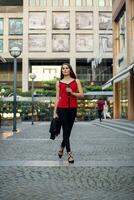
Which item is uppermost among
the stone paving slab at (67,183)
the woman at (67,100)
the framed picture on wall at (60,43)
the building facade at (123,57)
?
the framed picture on wall at (60,43)

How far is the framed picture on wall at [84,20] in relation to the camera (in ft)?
265

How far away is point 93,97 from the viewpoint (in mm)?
48906

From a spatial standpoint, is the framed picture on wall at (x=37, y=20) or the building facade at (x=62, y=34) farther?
the framed picture on wall at (x=37, y=20)

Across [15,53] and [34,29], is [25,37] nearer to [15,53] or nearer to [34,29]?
[34,29]

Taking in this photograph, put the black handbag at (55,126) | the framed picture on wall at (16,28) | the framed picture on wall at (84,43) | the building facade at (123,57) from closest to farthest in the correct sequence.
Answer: the black handbag at (55,126), the building facade at (123,57), the framed picture on wall at (84,43), the framed picture on wall at (16,28)

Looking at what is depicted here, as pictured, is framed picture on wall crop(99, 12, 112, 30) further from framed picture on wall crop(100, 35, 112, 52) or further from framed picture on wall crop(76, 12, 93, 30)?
framed picture on wall crop(76, 12, 93, 30)

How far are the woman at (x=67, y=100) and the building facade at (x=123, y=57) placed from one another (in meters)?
15.8

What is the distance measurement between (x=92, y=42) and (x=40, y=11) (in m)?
10.2

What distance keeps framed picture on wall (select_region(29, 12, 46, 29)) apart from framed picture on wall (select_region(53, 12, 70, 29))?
1867 mm

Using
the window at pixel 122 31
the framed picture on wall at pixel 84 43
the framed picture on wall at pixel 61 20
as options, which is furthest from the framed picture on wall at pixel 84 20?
the window at pixel 122 31

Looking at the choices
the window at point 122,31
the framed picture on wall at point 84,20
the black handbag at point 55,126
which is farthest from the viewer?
the framed picture on wall at point 84,20

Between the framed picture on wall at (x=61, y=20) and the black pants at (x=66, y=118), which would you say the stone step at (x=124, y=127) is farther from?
the framed picture on wall at (x=61, y=20)

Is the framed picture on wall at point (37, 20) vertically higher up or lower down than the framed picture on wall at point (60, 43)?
higher up

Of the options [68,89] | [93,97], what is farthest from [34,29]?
[68,89]
